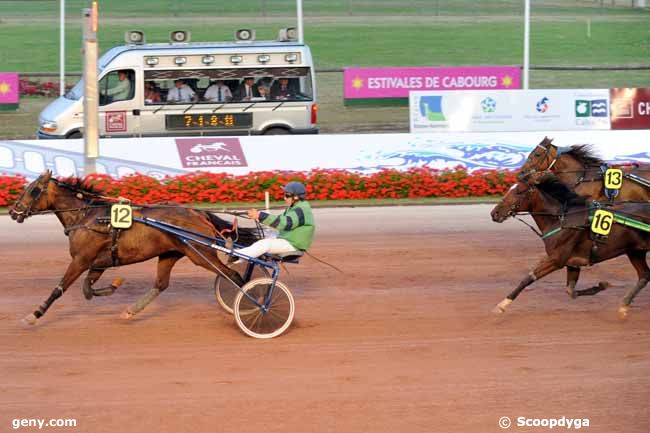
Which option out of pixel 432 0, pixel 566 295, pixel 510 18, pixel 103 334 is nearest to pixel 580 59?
pixel 510 18

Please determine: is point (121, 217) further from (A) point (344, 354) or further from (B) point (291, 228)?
(A) point (344, 354)

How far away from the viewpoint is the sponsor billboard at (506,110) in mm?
22016

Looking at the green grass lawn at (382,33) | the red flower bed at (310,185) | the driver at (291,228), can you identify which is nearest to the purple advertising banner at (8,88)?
the green grass lawn at (382,33)

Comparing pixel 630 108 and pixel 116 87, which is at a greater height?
pixel 116 87

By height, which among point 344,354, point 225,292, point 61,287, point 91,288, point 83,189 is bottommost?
point 344,354

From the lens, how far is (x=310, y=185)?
16.3 metres

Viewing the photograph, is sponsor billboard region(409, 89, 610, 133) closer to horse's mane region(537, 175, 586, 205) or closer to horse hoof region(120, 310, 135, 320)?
horse's mane region(537, 175, 586, 205)

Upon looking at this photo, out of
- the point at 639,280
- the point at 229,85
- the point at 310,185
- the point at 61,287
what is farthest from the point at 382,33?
the point at 61,287

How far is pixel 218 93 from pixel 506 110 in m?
6.67

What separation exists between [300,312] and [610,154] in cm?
949

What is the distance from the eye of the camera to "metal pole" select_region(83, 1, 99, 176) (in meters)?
12.9

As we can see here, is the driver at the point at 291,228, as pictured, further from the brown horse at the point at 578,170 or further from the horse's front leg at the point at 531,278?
the brown horse at the point at 578,170

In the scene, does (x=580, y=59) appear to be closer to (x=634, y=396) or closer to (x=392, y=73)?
(x=392, y=73)

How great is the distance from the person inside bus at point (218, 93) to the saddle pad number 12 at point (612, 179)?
10993 mm
